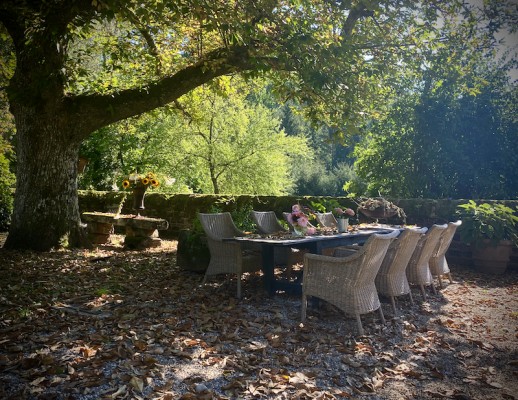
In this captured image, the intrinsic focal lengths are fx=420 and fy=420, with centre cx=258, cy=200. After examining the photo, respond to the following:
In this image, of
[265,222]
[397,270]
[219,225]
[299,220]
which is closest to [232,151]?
[265,222]

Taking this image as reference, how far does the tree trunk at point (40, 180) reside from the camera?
25.2ft

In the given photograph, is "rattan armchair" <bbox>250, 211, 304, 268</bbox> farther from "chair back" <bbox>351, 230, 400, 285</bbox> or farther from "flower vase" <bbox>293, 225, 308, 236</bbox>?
"chair back" <bbox>351, 230, 400, 285</bbox>

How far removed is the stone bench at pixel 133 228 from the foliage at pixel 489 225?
629cm

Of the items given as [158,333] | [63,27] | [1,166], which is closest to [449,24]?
[63,27]

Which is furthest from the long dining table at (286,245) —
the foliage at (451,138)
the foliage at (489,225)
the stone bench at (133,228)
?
the foliage at (451,138)

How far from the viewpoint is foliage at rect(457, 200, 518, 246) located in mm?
8195

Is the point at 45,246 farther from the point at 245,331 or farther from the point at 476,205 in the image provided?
the point at 476,205

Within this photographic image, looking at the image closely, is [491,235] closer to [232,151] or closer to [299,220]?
[299,220]

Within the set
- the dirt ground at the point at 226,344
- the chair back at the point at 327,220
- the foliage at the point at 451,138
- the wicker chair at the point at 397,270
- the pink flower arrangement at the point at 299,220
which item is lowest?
the dirt ground at the point at 226,344

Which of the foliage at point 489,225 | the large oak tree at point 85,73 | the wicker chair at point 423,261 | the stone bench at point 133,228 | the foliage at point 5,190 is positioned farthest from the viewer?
the foliage at point 5,190

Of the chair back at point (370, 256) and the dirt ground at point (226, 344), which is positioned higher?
the chair back at point (370, 256)

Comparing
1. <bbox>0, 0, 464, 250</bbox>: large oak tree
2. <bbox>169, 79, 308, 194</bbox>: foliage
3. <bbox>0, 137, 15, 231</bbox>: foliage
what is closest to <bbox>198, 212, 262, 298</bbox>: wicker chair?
<bbox>0, 0, 464, 250</bbox>: large oak tree

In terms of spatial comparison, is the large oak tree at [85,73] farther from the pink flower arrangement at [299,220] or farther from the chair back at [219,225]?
the chair back at [219,225]

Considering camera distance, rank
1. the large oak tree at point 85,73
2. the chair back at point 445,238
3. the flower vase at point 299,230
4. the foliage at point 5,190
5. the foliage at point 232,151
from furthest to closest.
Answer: the foliage at point 232,151, the foliage at point 5,190, the large oak tree at point 85,73, the chair back at point 445,238, the flower vase at point 299,230
